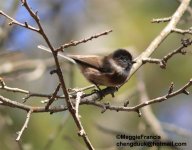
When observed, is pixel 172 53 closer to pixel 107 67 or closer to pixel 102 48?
pixel 107 67

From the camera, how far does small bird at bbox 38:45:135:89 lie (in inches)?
170

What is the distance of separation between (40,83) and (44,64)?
267 cm

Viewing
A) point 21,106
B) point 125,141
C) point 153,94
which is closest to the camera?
point 21,106

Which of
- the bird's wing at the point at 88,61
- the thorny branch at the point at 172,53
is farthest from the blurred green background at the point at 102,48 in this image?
the thorny branch at the point at 172,53

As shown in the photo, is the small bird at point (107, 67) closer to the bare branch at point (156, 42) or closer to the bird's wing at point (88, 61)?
the bird's wing at point (88, 61)

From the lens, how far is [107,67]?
4672mm

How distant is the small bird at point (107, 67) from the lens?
431cm

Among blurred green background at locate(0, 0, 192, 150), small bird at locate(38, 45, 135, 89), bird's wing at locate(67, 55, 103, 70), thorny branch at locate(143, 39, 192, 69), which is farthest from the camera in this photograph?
blurred green background at locate(0, 0, 192, 150)

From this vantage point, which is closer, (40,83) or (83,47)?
(40,83)

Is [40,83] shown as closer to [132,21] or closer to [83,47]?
[83,47]

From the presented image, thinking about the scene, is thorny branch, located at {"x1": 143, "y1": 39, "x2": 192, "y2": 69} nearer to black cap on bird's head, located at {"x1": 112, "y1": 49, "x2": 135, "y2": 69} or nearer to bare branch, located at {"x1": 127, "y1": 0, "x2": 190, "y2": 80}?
bare branch, located at {"x1": 127, "y1": 0, "x2": 190, "y2": 80}

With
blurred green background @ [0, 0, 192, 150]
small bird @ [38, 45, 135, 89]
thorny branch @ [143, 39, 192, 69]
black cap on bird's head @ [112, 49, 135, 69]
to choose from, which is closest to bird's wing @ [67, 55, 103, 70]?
small bird @ [38, 45, 135, 89]

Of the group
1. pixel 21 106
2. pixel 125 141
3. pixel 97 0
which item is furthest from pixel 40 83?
pixel 21 106

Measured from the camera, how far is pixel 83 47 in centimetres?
1036
